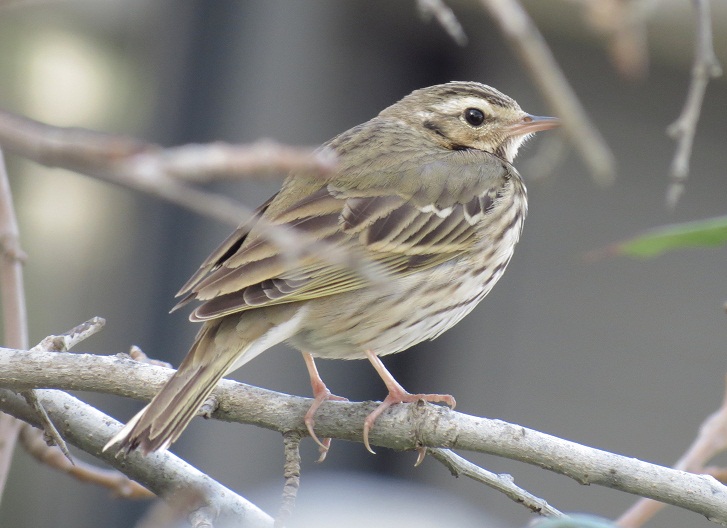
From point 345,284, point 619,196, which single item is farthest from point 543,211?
point 345,284

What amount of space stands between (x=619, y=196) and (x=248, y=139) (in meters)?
3.10

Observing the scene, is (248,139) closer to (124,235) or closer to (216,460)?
(124,235)

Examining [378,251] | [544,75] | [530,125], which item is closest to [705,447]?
[378,251]

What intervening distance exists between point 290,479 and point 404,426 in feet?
1.82

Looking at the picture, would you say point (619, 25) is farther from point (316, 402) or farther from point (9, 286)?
point (9, 286)

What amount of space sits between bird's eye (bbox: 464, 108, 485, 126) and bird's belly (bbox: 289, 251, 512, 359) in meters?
0.91

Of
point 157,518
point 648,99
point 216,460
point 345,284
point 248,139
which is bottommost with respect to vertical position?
point 157,518

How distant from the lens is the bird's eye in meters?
5.53

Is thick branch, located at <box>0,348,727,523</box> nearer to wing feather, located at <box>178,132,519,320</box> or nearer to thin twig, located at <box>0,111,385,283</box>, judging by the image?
wing feather, located at <box>178,132,519,320</box>

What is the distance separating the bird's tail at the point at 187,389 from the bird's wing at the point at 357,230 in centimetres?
12

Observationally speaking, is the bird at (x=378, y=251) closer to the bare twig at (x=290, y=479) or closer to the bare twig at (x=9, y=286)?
the bare twig at (x=290, y=479)

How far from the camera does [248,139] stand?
9.16 meters

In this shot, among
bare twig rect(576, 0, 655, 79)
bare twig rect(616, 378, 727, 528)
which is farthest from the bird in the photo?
bare twig rect(576, 0, 655, 79)

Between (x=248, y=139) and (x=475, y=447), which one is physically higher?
(x=248, y=139)
